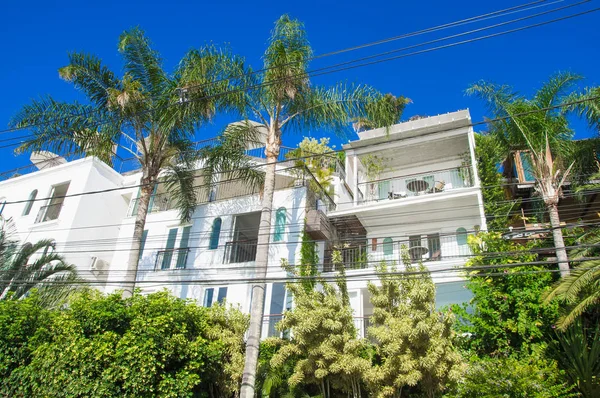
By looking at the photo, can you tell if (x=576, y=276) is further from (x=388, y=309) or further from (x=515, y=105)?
(x=515, y=105)

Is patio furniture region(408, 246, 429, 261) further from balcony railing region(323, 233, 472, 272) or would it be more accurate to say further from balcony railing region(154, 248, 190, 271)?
balcony railing region(154, 248, 190, 271)

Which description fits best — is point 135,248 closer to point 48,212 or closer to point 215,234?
point 215,234

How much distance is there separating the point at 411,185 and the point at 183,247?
32.6 feet

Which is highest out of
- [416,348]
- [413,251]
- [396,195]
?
[396,195]

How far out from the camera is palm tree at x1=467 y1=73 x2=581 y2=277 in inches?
573

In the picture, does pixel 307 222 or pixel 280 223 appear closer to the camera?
pixel 307 222

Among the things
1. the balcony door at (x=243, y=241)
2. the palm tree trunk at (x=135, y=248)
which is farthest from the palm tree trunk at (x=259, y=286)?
the balcony door at (x=243, y=241)

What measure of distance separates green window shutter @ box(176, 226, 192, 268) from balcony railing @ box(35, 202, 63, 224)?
7.77 metres

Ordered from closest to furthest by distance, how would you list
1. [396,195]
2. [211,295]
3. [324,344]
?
[324,344], [211,295], [396,195]

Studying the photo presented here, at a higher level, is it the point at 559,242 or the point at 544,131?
the point at 544,131

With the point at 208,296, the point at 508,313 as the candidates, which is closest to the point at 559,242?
the point at 508,313

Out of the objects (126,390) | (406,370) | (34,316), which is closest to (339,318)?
(406,370)

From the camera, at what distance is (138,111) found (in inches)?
655

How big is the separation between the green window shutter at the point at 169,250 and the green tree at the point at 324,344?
9763 mm
